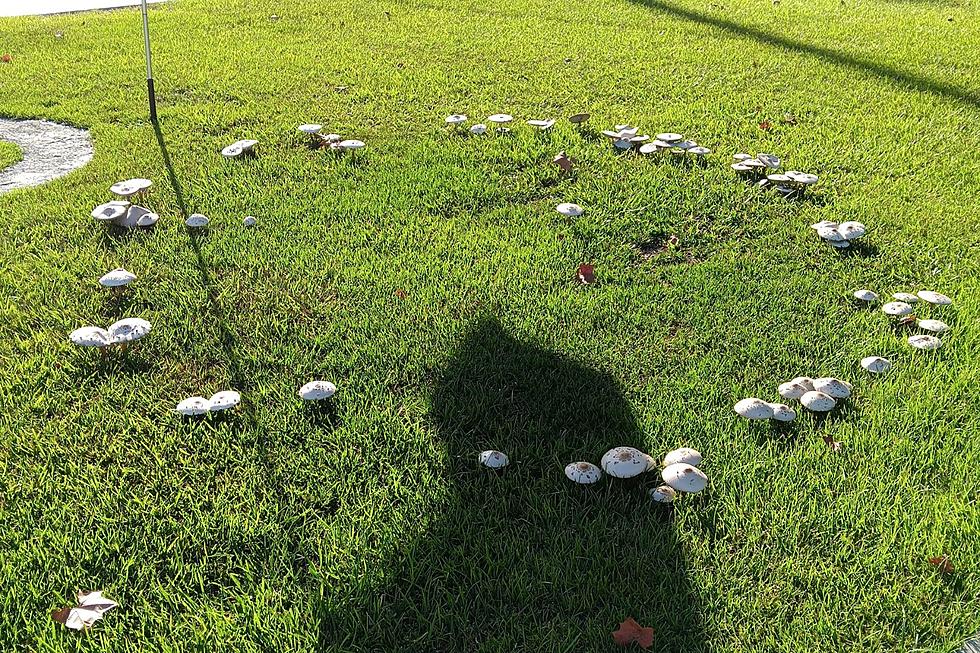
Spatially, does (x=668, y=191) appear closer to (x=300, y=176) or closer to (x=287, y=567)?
(x=300, y=176)

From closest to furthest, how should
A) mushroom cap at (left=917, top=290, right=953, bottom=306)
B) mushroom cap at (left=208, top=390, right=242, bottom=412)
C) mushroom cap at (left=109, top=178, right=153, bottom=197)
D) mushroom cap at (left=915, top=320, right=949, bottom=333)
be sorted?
mushroom cap at (left=208, top=390, right=242, bottom=412), mushroom cap at (left=915, top=320, right=949, bottom=333), mushroom cap at (left=917, top=290, right=953, bottom=306), mushroom cap at (left=109, top=178, right=153, bottom=197)

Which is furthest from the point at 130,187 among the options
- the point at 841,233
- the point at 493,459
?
the point at 841,233

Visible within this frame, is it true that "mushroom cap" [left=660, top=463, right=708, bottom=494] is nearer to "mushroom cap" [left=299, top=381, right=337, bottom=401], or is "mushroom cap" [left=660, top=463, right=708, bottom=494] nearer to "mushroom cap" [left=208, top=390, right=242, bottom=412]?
"mushroom cap" [left=299, top=381, right=337, bottom=401]

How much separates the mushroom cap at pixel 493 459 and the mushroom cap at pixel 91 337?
5.08 feet

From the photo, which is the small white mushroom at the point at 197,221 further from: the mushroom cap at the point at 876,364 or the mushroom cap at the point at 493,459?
the mushroom cap at the point at 876,364

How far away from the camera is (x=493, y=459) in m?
2.66

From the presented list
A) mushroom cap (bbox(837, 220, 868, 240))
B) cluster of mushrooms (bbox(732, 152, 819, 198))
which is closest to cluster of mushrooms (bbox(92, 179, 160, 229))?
cluster of mushrooms (bbox(732, 152, 819, 198))

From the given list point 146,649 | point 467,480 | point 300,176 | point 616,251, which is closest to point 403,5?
point 300,176

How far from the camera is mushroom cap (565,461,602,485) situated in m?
2.58

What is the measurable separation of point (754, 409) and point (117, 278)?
2.72m

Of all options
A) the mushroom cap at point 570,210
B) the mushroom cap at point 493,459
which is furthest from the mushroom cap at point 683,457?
the mushroom cap at point 570,210

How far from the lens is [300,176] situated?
193 inches

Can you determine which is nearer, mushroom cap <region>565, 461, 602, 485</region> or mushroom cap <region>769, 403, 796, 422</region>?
mushroom cap <region>565, 461, 602, 485</region>

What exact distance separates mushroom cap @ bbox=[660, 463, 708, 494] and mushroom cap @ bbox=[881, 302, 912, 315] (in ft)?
5.04
